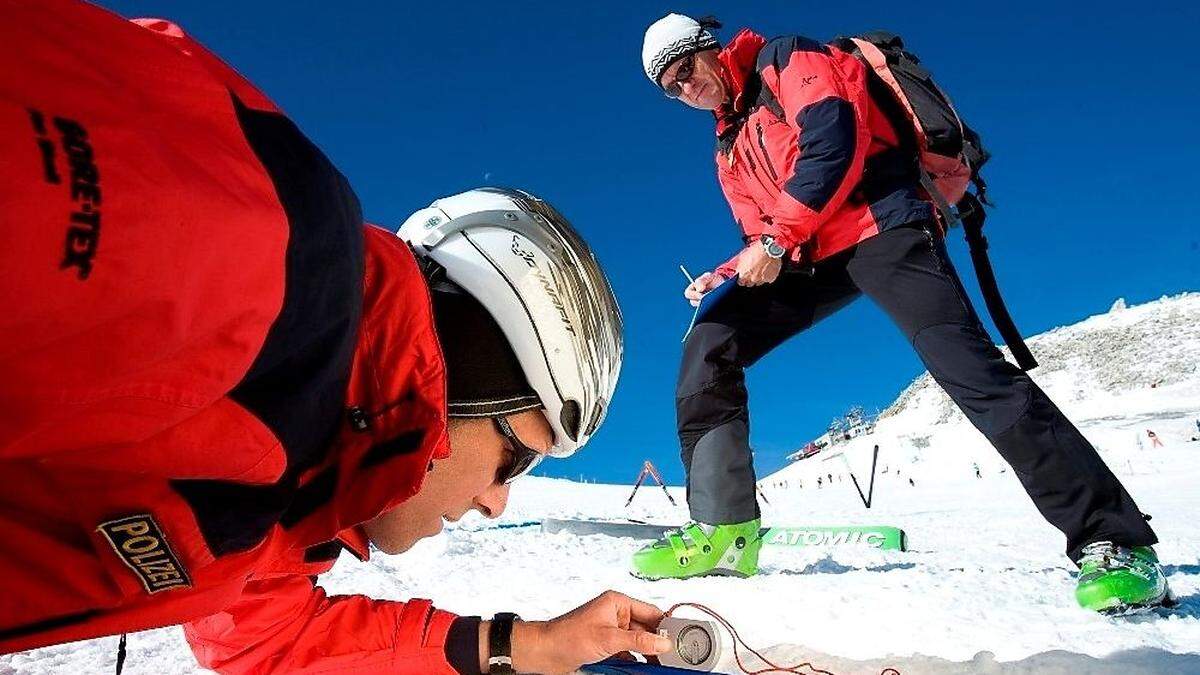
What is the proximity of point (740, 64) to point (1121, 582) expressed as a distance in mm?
2691

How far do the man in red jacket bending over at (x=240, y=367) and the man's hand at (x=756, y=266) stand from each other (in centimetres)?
155

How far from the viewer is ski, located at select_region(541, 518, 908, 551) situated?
4.71 m

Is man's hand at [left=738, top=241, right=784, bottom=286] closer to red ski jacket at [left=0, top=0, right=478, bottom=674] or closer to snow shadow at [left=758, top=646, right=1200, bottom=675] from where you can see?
snow shadow at [left=758, top=646, right=1200, bottom=675]

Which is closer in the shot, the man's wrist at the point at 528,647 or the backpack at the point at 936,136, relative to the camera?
the man's wrist at the point at 528,647

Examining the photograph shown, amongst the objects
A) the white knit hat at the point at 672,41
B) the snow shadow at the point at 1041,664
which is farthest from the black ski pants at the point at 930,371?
the white knit hat at the point at 672,41

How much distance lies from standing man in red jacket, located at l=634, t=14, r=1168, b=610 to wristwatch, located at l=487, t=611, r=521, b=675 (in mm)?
1480

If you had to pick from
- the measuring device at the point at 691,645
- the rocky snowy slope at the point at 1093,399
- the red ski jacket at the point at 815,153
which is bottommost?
the measuring device at the point at 691,645

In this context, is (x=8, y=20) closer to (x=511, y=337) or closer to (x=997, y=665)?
(x=511, y=337)

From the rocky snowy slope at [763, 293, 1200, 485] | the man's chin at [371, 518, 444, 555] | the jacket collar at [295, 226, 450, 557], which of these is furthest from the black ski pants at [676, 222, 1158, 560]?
the rocky snowy slope at [763, 293, 1200, 485]

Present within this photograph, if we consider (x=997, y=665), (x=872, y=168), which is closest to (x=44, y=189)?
(x=997, y=665)

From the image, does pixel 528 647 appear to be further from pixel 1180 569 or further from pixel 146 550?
pixel 1180 569

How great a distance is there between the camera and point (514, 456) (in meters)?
1.83

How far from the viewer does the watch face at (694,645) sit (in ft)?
6.23

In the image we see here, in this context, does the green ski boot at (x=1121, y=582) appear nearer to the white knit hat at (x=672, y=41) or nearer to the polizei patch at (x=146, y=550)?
the polizei patch at (x=146, y=550)
